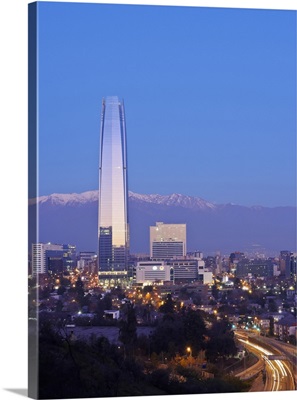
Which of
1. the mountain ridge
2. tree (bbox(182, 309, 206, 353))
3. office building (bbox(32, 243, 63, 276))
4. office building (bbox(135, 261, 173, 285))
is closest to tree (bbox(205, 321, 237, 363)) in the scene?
tree (bbox(182, 309, 206, 353))

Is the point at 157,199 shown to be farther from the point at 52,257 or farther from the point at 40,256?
the point at 40,256

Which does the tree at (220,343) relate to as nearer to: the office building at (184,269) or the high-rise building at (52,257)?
the office building at (184,269)

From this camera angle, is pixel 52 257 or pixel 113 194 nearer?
pixel 52 257

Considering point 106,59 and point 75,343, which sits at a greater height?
point 106,59

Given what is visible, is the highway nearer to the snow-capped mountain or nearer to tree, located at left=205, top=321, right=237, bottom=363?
tree, located at left=205, top=321, right=237, bottom=363

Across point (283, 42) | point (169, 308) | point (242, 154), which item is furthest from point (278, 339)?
point (283, 42)

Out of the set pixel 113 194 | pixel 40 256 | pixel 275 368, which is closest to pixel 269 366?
pixel 275 368
